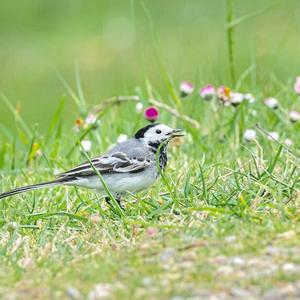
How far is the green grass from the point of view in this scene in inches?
182

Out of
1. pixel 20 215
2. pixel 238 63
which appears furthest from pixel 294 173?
pixel 238 63

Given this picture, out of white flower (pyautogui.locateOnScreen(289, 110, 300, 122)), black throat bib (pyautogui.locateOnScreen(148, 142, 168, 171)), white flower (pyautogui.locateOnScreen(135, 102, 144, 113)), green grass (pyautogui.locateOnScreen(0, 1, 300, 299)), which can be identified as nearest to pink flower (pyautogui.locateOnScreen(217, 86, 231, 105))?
green grass (pyautogui.locateOnScreen(0, 1, 300, 299))

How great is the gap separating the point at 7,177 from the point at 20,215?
1.36 meters

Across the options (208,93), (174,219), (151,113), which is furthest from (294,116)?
(174,219)

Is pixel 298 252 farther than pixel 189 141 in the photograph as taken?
No

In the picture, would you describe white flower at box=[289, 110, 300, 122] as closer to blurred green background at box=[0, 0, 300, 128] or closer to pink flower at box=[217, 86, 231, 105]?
pink flower at box=[217, 86, 231, 105]

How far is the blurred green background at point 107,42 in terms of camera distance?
14.7 meters

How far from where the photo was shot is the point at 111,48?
54.0 feet

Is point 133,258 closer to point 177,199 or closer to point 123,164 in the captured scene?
point 177,199

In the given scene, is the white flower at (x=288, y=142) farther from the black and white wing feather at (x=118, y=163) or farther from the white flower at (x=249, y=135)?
the black and white wing feather at (x=118, y=163)

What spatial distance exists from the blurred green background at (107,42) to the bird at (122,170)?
6.07m

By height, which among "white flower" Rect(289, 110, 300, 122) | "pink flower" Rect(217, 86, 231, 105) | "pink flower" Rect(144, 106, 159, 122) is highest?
"pink flower" Rect(217, 86, 231, 105)

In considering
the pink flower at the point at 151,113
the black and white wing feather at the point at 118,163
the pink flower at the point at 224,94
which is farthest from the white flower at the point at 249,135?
the black and white wing feather at the point at 118,163

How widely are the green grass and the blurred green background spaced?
15.5 ft
